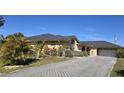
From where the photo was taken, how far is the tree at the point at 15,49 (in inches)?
489

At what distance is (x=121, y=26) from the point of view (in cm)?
1314

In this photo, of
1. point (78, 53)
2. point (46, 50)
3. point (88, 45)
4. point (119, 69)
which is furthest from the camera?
point (46, 50)

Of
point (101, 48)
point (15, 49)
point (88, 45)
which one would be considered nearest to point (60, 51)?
point (101, 48)

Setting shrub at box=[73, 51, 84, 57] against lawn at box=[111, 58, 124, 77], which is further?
shrub at box=[73, 51, 84, 57]

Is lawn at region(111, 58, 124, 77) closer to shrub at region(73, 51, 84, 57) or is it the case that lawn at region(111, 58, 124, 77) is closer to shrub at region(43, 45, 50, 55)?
shrub at region(73, 51, 84, 57)

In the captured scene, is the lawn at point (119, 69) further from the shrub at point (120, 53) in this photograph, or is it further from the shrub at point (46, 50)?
the shrub at point (46, 50)

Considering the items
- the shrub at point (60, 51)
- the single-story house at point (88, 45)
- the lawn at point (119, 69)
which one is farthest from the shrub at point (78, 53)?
the lawn at point (119, 69)

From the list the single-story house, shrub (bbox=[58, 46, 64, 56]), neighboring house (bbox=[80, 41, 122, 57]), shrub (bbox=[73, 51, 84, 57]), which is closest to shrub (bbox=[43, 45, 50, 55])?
the single-story house

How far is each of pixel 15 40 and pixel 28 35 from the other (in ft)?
2.33

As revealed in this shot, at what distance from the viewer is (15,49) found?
519 inches

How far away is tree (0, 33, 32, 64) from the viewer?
12414 mm

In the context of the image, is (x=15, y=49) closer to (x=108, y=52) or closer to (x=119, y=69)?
(x=119, y=69)

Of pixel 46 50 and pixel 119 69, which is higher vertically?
pixel 46 50
